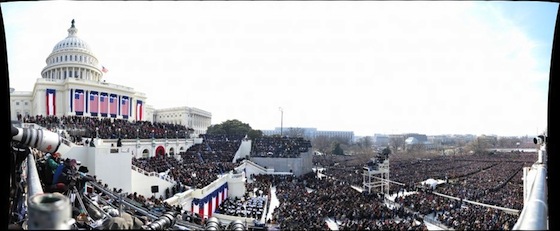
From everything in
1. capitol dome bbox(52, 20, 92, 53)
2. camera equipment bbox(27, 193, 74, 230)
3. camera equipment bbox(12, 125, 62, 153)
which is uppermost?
capitol dome bbox(52, 20, 92, 53)

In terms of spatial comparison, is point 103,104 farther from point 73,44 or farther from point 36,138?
point 36,138

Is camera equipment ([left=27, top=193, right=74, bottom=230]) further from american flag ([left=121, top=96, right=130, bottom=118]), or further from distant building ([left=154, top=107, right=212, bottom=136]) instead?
distant building ([left=154, top=107, right=212, bottom=136])

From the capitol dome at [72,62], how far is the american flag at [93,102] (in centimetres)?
497

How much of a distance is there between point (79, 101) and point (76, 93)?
63 centimetres

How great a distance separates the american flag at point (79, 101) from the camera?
22781 millimetres

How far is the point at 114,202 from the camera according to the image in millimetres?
7293

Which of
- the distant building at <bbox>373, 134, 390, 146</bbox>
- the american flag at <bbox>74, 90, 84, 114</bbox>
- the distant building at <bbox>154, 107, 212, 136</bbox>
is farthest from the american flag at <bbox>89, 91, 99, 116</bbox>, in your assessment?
the distant building at <bbox>373, 134, 390, 146</bbox>

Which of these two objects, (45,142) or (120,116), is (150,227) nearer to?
(45,142)

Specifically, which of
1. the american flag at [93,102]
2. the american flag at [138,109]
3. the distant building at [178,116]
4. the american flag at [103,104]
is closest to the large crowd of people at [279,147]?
the american flag at [138,109]

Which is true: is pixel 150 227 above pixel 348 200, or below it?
above

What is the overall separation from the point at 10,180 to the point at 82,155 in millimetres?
7880

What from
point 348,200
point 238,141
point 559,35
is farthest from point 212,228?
point 238,141

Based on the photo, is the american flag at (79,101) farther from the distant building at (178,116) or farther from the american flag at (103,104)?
the distant building at (178,116)

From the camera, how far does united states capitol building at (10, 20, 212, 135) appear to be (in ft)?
74.0
